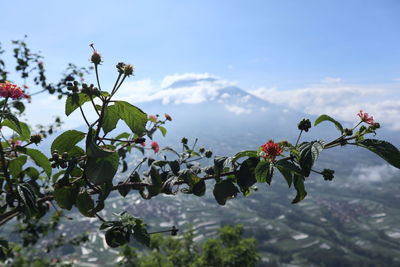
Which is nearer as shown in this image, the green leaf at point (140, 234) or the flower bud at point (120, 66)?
the flower bud at point (120, 66)

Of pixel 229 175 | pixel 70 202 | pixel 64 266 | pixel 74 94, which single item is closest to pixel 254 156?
pixel 229 175

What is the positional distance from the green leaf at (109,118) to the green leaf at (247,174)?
3.27 feet

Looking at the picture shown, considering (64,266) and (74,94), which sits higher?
(74,94)

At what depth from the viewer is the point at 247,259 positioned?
120ft

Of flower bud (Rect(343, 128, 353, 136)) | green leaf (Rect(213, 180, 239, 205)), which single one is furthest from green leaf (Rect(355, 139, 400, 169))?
green leaf (Rect(213, 180, 239, 205))

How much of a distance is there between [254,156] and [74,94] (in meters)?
1.39

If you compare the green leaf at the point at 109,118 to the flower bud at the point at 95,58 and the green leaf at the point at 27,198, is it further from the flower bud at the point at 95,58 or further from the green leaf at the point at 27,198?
the green leaf at the point at 27,198

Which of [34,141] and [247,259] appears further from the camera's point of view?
[247,259]

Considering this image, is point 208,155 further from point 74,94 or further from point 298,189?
point 74,94

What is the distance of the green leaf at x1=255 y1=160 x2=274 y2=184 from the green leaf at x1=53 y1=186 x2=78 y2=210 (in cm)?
146

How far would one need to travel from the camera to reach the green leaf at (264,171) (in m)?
1.88

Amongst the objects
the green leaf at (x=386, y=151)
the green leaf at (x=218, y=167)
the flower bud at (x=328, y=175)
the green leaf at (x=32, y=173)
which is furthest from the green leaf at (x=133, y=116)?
the green leaf at (x=32, y=173)

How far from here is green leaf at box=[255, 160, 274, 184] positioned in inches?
74.1

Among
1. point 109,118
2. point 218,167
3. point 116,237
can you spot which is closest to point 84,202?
point 116,237
